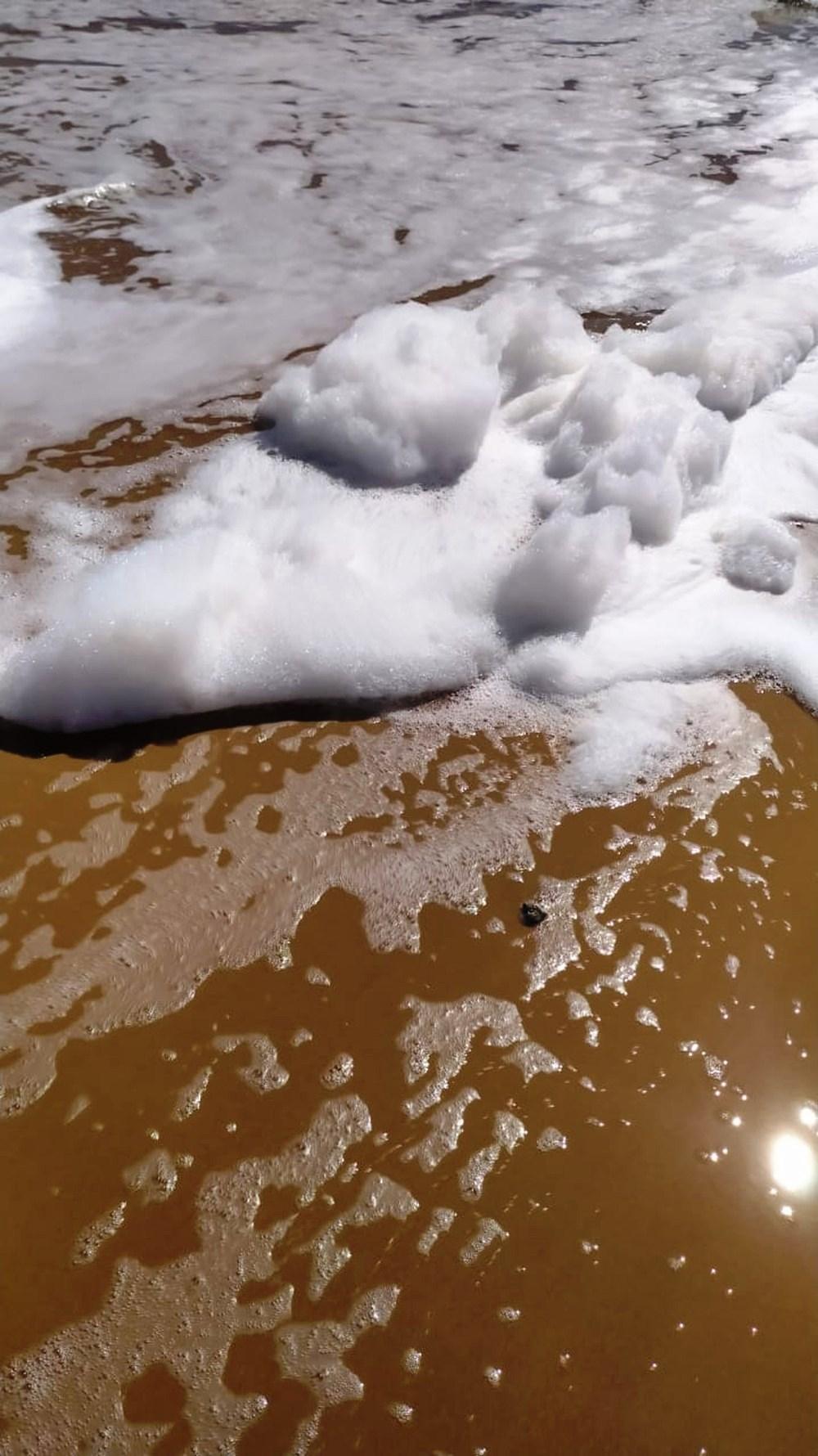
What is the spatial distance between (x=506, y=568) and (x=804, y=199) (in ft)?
11.2

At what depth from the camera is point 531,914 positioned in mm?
1692

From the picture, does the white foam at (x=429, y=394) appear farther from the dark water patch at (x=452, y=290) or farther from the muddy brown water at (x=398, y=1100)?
the muddy brown water at (x=398, y=1100)

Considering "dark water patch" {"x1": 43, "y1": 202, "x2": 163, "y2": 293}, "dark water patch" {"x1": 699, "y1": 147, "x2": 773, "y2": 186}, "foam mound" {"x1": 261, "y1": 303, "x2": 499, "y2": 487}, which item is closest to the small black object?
"foam mound" {"x1": 261, "y1": 303, "x2": 499, "y2": 487}

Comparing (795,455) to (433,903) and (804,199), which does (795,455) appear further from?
(804,199)

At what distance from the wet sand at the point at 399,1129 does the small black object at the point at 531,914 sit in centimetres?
2

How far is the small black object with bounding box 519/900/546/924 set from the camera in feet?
5.55

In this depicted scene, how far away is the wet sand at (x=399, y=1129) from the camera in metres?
1.21

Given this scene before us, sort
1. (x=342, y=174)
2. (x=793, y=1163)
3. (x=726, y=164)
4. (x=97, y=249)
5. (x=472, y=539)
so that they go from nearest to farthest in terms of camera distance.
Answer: (x=793, y=1163) < (x=472, y=539) < (x=97, y=249) < (x=342, y=174) < (x=726, y=164)

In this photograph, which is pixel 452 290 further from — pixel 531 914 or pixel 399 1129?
pixel 399 1129

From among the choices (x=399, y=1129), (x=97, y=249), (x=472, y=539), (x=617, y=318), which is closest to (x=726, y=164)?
(x=617, y=318)

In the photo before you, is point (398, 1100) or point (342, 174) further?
point (342, 174)

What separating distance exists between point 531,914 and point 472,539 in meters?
1.17

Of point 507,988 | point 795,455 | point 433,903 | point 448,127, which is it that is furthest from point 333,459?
point 448,127

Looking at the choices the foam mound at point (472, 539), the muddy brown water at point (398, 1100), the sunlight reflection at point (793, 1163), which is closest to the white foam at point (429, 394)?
the foam mound at point (472, 539)
